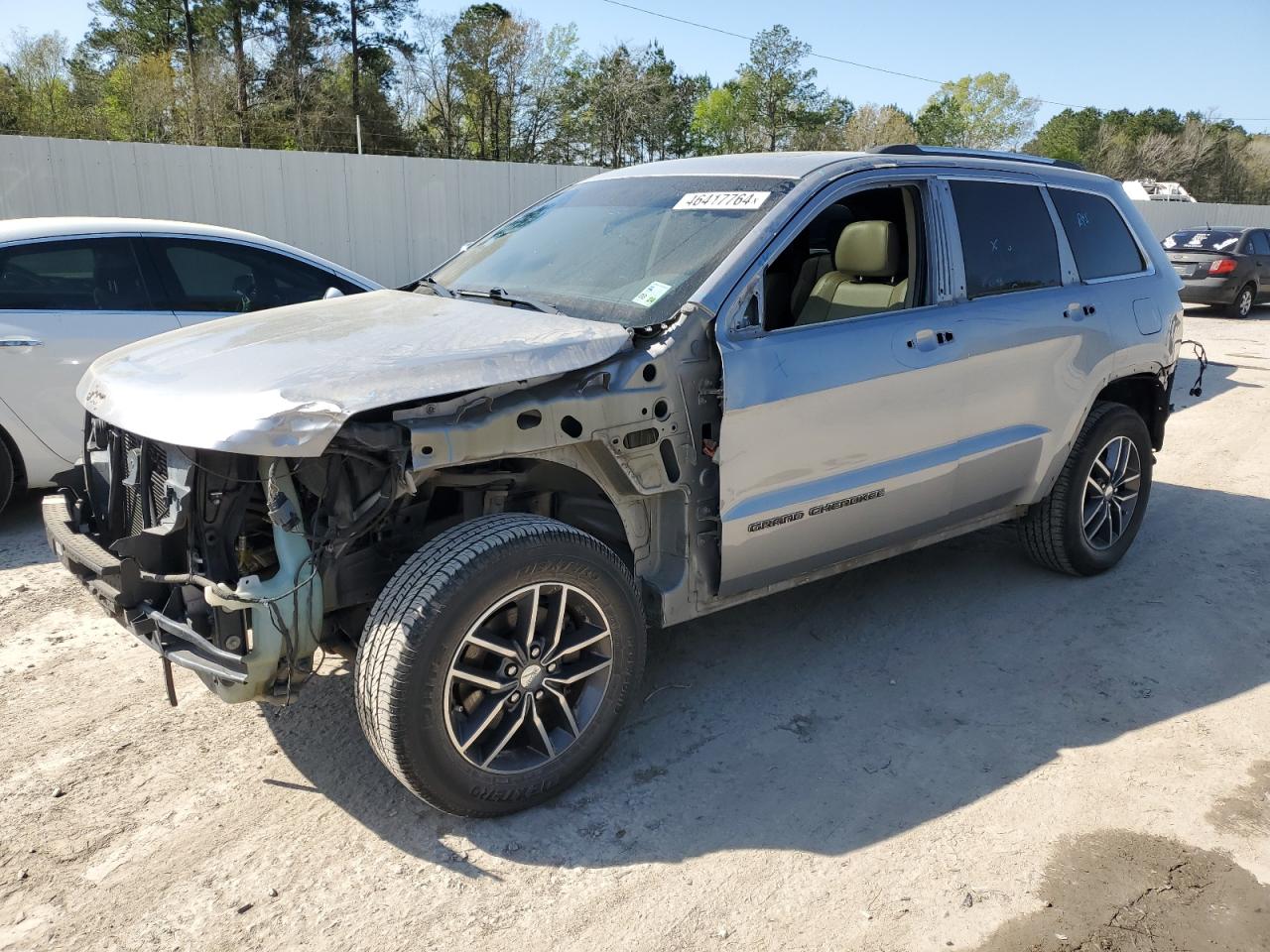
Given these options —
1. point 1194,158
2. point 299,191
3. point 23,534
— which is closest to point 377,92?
point 299,191

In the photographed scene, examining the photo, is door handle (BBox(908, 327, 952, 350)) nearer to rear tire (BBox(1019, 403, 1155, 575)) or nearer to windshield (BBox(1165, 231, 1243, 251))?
rear tire (BBox(1019, 403, 1155, 575))

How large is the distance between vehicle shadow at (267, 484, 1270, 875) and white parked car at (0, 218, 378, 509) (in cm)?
265

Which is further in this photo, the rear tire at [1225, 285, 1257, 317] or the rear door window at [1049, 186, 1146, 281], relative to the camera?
the rear tire at [1225, 285, 1257, 317]

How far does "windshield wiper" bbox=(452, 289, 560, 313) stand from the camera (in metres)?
3.47

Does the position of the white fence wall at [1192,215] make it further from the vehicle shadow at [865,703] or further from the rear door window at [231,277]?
the rear door window at [231,277]

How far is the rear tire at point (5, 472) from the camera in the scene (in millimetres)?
5145

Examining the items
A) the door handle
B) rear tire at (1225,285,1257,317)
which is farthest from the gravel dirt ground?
rear tire at (1225,285,1257,317)

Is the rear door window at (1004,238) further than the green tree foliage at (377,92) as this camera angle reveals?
No

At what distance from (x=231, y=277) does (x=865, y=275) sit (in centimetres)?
388

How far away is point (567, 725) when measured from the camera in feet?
9.95

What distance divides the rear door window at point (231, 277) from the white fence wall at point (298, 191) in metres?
9.13

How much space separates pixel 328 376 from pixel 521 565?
76cm

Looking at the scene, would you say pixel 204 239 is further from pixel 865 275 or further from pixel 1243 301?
pixel 1243 301

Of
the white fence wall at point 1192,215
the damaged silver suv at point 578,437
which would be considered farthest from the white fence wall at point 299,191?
the white fence wall at point 1192,215
